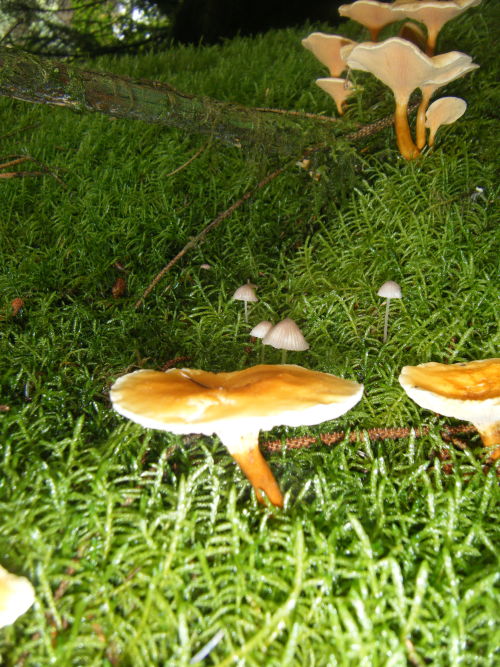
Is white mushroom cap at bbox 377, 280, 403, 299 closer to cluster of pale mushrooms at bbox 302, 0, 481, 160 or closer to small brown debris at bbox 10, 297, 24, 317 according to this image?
cluster of pale mushrooms at bbox 302, 0, 481, 160

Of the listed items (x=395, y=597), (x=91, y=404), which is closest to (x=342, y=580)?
(x=395, y=597)

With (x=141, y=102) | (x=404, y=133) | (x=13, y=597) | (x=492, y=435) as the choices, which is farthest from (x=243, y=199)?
(x=13, y=597)

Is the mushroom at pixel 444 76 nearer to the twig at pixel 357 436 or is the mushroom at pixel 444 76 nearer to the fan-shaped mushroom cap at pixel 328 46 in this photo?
the fan-shaped mushroom cap at pixel 328 46

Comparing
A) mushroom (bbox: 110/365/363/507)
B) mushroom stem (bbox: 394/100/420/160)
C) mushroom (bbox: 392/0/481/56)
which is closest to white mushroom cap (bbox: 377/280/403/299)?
mushroom (bbox: 110/365/363/507)

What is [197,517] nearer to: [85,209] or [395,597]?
[395,597]

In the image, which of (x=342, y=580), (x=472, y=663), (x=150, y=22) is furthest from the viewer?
(x=150, y=22)

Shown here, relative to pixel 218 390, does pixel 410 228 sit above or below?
above
